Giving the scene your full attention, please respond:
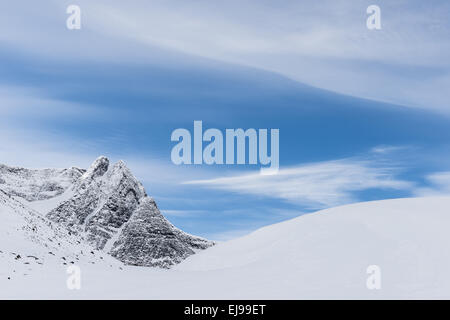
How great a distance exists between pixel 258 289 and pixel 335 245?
4.70 m

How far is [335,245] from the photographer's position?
16.6 metres

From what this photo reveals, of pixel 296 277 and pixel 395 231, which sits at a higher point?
pixel 395 231

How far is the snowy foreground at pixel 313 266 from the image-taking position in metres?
12.9

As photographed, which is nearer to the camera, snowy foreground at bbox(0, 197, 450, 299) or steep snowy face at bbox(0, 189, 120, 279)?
snowy foreground at bbox(0, 197, 450, 299)

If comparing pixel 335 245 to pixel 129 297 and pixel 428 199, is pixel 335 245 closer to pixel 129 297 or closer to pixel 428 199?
pixel 428 199

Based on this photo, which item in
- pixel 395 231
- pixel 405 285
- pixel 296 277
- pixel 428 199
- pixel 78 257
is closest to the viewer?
pixel 405 285

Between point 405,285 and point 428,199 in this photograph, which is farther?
point 428,199

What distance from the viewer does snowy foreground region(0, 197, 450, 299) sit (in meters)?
12.9

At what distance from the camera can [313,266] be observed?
15352 millimetres

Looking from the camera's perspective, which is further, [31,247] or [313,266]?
[31,247]

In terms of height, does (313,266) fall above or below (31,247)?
below

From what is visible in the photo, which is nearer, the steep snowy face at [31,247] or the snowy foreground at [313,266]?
the snowy foreground at [313,266]
